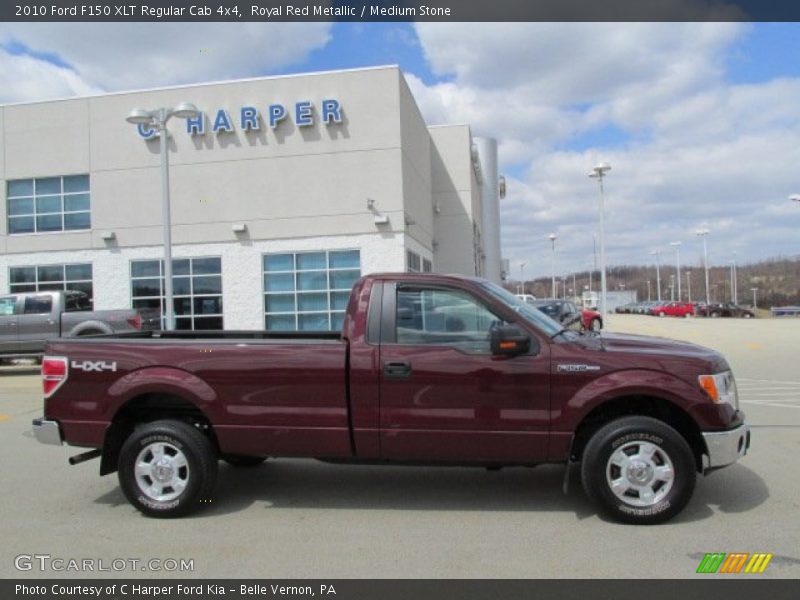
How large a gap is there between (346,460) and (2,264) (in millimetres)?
23183

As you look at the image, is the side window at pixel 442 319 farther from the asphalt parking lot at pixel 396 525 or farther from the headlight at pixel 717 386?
the headlight at pixel 717 386

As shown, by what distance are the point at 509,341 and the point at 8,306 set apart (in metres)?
15.4

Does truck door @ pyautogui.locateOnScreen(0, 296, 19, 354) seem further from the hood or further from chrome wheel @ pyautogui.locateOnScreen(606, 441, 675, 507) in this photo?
chrome wheel @ pyautogui.locateOnScreen(606, 441, 675, 507)

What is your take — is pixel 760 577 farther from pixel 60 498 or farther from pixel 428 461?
pixel 60 498

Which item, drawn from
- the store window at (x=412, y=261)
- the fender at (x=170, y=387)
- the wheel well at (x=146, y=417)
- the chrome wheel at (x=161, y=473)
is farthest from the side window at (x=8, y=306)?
the chrome wheel at (x=161, y=473)

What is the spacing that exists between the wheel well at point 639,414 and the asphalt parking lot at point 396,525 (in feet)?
1.67

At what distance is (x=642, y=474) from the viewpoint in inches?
Result: 185

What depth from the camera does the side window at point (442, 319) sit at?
5.00m

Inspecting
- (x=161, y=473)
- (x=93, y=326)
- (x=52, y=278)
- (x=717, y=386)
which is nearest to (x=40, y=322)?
(x=93, y=326)

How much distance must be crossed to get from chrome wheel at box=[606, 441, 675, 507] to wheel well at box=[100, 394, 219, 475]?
10.1 feet

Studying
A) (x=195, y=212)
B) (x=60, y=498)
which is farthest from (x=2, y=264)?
(x=60, y=498)

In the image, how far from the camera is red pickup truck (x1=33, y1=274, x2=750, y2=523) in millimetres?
4707
